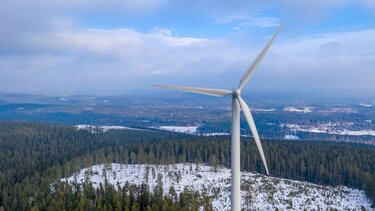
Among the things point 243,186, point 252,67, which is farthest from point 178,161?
point 252,67

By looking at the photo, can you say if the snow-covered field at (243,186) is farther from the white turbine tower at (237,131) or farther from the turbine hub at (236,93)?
the turbine hub at (236,93)

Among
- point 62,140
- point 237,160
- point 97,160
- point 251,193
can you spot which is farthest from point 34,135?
point 237,160

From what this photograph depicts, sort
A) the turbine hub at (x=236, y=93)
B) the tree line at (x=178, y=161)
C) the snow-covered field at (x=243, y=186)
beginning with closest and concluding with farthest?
the turbine hub at (x=236, y=93)
the snow-covered field at (x=243, y=186)
the tree line at (x=178, y=161)

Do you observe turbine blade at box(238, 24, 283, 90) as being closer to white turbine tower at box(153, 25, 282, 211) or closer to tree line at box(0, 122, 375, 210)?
white turbine tower at box(153, 25, 282, 211)

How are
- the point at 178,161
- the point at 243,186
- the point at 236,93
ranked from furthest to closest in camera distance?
1. the point at 178,161
2. the point at 243,186
3. the point at 236,93

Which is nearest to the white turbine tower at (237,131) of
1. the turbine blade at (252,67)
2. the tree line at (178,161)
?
the turbine blade at (252,67)

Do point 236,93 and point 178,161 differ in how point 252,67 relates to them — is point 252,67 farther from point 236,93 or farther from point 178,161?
point 178,161

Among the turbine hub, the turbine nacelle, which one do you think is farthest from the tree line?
the turbine hub

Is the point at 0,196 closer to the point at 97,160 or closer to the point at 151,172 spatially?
the point at 97,160

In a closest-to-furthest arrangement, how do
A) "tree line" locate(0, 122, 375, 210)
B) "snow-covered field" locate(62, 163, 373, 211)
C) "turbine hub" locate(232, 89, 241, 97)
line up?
"turbine hub" locate(232, 89, 241, 97)
"snow-covered field" locate(62, 163, 373, 211)
"tree line" locate(0, 122, 375, 210)
